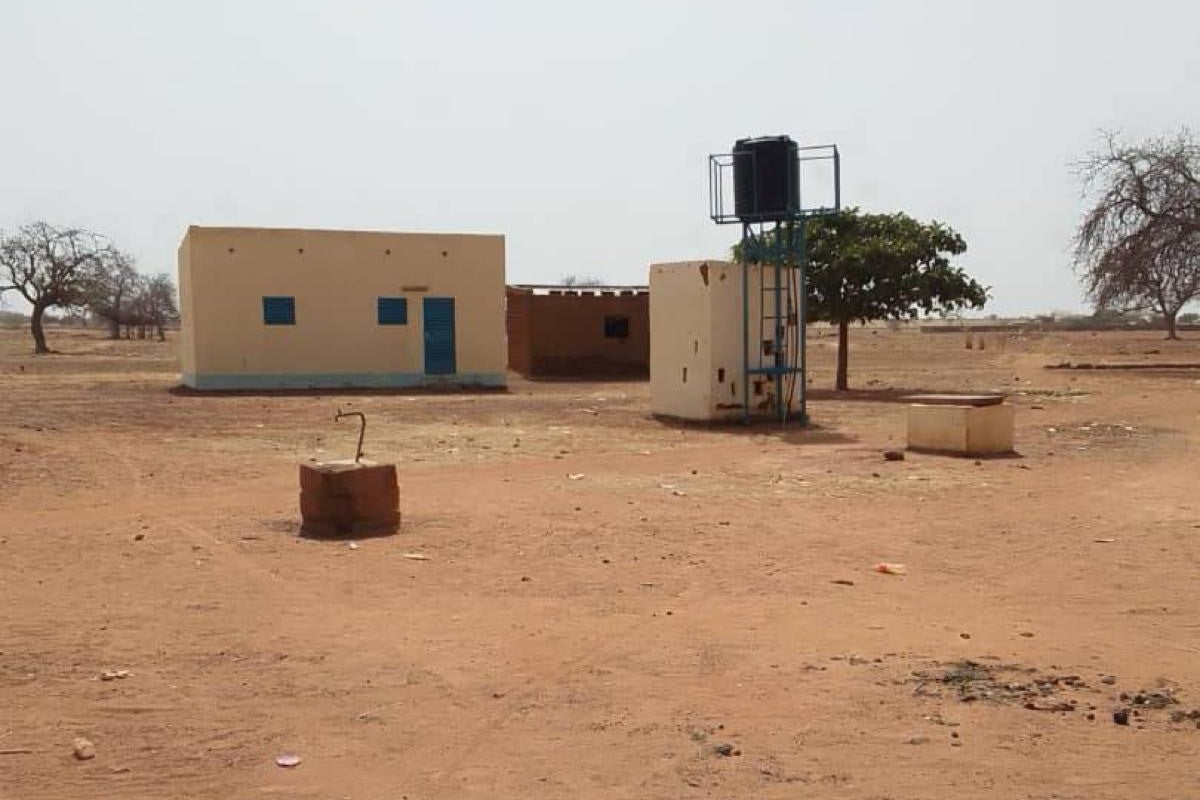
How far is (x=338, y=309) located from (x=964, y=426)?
61.6 ft

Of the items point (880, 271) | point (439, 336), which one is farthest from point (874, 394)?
point (439, 336)

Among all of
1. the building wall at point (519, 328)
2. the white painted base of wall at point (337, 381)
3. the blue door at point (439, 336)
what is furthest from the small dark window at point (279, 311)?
the building wall at point (519, 328)

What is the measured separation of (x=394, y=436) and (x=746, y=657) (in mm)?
11956

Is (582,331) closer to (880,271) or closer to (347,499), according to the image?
(880,271)

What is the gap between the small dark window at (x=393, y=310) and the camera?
2989cm

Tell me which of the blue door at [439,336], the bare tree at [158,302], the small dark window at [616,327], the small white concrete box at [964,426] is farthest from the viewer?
the bare tree at [158,302]

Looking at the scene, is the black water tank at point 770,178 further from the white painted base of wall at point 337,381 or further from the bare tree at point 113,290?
the bare tree at point 113,290

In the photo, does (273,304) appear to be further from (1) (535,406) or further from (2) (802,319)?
(2) (802,319)

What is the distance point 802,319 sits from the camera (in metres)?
19.9

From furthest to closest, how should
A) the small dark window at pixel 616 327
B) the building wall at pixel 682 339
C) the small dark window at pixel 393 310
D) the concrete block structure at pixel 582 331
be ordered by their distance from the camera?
1. the small dark window at pixel 616 327
2. the concrete block structure at pixel 582 331
3. the small dark window at pixel 393 310
4. the building wall at pixel 682 339

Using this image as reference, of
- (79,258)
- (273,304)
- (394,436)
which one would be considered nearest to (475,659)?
(394,436)

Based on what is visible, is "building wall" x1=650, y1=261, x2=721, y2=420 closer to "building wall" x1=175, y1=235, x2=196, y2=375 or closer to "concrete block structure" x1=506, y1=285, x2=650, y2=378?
"building wall" x1=175, y1=235, x2=196, y2=375

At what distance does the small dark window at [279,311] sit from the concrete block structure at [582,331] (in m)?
8.36

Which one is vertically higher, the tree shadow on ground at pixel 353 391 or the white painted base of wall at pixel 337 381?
the white painted base of wall at pixel 337 381
